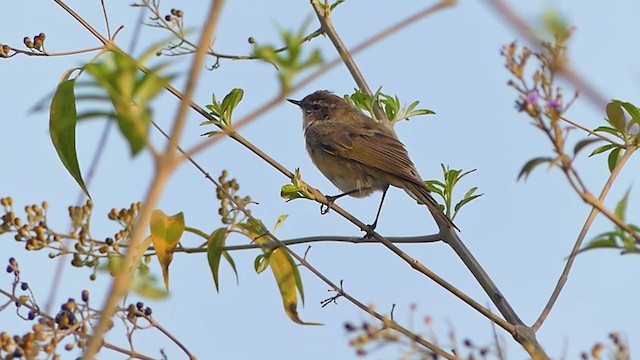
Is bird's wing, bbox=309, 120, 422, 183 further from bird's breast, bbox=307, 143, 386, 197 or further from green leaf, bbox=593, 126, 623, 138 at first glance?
green leaf, bbox=593, 126, 623, 138

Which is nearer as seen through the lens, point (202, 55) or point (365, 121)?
point (202, 55)

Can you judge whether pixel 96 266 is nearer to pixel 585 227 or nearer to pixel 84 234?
pixel 84 234

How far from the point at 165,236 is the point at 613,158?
1826 millimetres

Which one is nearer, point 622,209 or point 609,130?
point 622,209

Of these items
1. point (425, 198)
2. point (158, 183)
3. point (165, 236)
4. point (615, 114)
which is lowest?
point (158, 183)

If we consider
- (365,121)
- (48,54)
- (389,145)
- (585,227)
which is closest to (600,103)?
(585,227)

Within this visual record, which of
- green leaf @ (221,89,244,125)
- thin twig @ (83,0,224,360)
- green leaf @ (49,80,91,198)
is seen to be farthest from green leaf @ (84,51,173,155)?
green leaf @ (221,89,244,125)

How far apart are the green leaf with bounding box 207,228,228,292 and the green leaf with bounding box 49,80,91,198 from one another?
555 mm

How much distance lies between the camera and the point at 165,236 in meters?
3.49

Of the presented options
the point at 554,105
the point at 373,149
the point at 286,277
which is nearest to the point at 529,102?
the point at 554,105

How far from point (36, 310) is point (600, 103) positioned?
2.01 meters

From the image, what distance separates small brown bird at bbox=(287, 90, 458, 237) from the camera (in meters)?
6.75

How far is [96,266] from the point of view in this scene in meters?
3.21

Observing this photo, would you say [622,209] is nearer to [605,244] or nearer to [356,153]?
[605,244]
